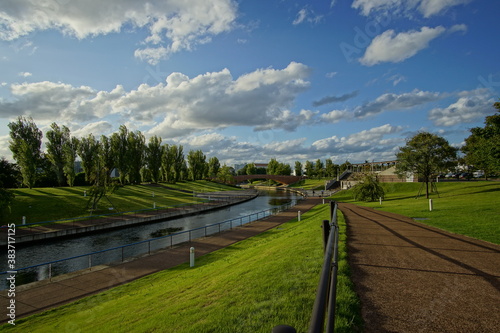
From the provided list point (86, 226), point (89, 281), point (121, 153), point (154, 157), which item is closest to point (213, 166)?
point (154, 157)

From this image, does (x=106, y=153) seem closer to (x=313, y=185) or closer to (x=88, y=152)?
(x=88, y=152)

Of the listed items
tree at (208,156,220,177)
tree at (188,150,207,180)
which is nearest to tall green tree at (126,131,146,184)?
tree at (188,150,207,180)

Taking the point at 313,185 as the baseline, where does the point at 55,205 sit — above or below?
above

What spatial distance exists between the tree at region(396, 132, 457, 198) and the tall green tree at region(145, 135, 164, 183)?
6249 centimetres

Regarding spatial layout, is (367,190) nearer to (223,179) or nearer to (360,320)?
(360,320)

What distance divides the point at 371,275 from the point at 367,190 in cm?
3859

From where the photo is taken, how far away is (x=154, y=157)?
7638 cm

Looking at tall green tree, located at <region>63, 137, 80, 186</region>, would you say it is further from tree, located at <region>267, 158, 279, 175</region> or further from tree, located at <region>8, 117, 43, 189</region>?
tree, located at <region>267, 158, 279, 175</region>

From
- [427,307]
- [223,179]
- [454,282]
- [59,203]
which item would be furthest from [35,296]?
[223,179]

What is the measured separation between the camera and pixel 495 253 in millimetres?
8211

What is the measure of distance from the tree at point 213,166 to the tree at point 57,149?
70315 millimetres

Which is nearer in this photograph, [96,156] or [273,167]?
[96,156]

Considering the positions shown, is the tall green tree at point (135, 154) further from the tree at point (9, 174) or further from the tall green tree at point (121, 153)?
the tree at point (9, 174)

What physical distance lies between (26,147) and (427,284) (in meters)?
51.7
